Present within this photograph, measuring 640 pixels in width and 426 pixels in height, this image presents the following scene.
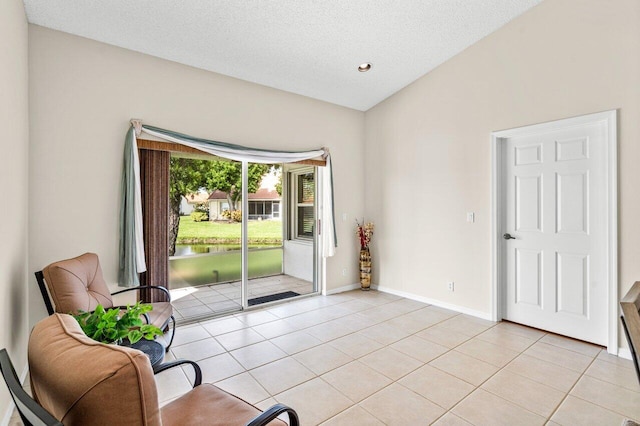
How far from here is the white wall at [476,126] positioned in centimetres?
300

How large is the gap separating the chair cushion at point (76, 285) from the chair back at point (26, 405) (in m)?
1.69

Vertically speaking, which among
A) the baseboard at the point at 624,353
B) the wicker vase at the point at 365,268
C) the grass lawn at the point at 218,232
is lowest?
the baseboard at the point at 624,353

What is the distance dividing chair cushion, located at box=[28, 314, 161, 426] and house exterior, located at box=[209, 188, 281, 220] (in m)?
3.34

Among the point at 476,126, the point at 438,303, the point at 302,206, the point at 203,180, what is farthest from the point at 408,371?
the point at 302,206

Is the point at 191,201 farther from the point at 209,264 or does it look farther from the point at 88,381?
the point at 88,381

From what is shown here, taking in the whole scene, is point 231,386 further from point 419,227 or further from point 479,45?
point 479,45

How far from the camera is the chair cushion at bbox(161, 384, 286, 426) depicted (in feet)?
4.84

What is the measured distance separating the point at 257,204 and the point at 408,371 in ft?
9.42

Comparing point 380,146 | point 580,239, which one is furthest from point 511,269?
point 380,146

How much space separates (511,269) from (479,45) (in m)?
2.77

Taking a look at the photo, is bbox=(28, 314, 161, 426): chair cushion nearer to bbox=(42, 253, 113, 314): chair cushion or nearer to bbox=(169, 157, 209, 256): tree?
bbox=(42, 253, 113, 314): chair cushion

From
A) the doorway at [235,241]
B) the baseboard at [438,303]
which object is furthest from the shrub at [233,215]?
the baseboard at [438,303]

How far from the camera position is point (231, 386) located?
8.38ft

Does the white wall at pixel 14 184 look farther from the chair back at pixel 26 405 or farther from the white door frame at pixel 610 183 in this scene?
the white door frame at pixel 610 183
